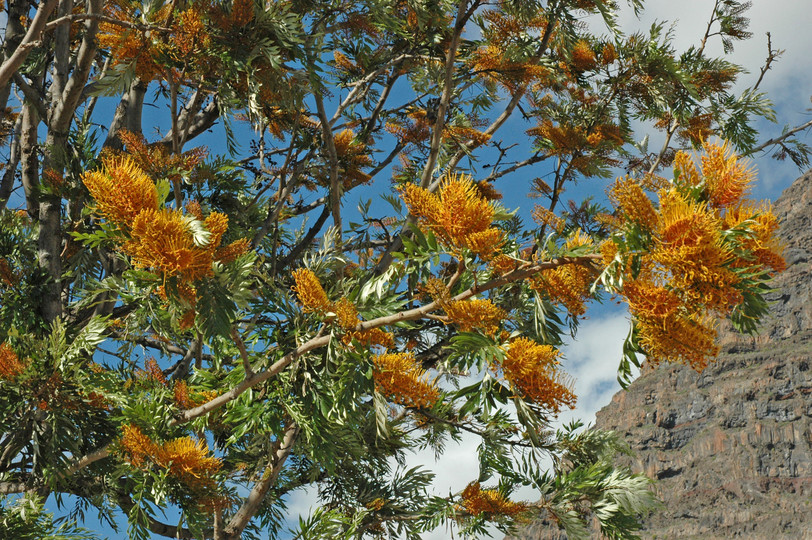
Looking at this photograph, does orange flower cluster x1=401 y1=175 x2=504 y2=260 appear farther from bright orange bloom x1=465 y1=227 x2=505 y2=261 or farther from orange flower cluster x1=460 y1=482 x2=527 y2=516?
orange flower cluster x1=460 y1=482 x2=527 y2=516

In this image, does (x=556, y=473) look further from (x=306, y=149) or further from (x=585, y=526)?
(x=306, y=149)

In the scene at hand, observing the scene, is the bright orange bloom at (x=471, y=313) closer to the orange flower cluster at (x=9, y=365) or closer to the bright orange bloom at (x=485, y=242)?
the bright orange bloom at (x=485, y=242)

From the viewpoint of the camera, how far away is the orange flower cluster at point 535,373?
8.34ft

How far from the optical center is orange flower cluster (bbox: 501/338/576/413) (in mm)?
2541

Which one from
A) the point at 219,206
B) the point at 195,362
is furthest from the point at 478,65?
the point at 195,362

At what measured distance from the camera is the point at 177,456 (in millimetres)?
3127

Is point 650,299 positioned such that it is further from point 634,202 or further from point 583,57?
point 583,57

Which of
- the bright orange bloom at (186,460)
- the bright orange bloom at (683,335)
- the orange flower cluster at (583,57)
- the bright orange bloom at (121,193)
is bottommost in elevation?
the bright orange bloom at (683,335)

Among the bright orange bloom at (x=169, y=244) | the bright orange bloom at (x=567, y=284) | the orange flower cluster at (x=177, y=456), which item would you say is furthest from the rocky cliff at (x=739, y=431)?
the bright orange bloom at (x=169, y=244)

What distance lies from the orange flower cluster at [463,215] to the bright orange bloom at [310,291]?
478 millimetres

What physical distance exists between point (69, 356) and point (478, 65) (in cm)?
360

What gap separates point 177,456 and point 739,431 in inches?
3611

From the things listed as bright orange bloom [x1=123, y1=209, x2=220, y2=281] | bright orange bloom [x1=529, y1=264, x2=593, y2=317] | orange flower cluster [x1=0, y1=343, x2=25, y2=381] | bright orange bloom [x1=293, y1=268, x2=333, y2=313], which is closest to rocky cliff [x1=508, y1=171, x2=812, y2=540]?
orange flower cluster [x1=0, y1=343, x2=25, y2=381]

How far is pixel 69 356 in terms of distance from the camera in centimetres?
350
